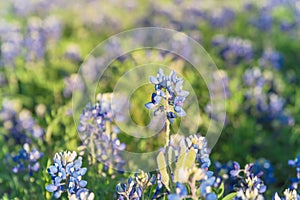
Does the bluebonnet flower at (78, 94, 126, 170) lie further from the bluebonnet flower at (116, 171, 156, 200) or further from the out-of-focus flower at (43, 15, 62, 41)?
the out-of-focus flower at (43, 15, 62, 41)

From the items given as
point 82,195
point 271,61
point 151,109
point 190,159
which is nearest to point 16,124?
point 151,109

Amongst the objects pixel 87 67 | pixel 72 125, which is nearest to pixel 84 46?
pixel 87 67

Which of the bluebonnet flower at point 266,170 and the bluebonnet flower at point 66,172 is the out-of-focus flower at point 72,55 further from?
the bluebonnet flower at point 66,172

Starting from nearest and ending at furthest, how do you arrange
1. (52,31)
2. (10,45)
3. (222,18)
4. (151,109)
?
(151,109), (10,45), (52,31), (222,18)

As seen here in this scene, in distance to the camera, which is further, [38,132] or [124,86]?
[124,86]

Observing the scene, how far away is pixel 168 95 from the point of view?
7.19ft

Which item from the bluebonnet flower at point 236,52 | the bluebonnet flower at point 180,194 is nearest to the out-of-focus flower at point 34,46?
the bluebonnet flower at point 236,52

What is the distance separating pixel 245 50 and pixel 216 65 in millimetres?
340

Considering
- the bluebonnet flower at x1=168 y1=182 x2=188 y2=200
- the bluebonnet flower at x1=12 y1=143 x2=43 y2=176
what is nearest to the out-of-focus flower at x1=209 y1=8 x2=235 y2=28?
the bluebonnet flower at x1=12 y1=143 x2=43 y2=176

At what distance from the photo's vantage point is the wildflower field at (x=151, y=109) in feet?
7.25

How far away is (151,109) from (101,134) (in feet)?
1.32

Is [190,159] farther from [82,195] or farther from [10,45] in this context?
[10,45]

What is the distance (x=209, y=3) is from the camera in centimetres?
759

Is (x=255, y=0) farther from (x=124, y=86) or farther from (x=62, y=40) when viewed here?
(x=124, y=86)
